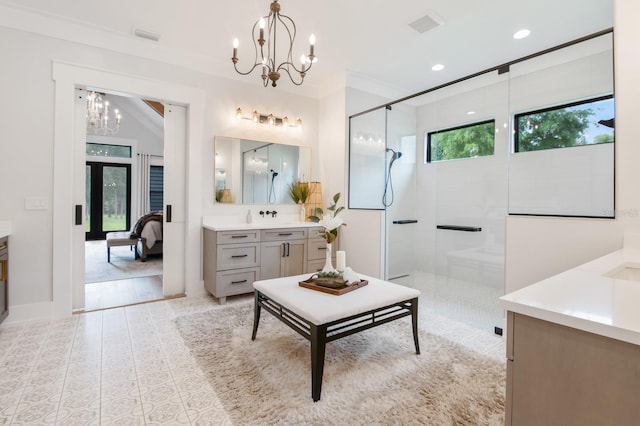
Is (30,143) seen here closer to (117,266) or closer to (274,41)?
(274,41)

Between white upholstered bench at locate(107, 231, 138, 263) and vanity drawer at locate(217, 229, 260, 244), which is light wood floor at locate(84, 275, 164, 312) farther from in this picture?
white upholstered bench at locate(107, 231, 138, 263)

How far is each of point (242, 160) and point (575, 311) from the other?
12.3 feet

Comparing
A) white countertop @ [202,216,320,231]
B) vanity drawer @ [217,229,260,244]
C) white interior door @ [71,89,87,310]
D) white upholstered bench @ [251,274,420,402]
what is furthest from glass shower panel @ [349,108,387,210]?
white interior door @ [71,89,87,310]

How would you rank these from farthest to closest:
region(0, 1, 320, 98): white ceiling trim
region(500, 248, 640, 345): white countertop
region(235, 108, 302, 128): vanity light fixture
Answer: region(235, 108, 302, 128): vanity light fixture, region(0, 1, 320, 98): white ceiling trim, region(500, 248, 640, 345): white countertop

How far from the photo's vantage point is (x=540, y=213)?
2473mm

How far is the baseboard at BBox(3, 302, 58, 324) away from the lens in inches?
112

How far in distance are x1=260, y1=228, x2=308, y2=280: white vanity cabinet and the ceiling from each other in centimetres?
209

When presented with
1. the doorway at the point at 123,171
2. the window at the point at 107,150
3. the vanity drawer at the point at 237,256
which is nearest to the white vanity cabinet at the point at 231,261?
the vanity drawer at the point at 237,256

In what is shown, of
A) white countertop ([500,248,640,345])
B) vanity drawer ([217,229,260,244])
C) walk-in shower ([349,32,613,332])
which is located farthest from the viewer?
vanity drawer ([217,229,260,244])

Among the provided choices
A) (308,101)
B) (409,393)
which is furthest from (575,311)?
(308,101)

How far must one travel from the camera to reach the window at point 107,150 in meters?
7.74

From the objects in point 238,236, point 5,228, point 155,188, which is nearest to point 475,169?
point 238,236

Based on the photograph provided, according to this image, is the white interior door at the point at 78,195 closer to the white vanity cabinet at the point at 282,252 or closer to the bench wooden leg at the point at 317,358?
the white vanity cabinet at the point at 282,252

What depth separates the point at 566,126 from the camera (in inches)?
102
